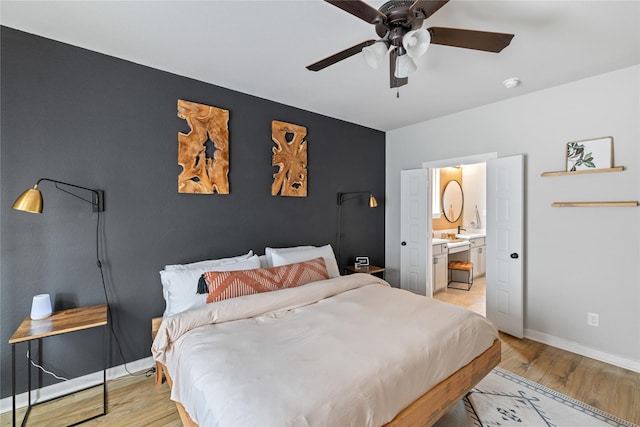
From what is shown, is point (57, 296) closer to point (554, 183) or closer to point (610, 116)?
point (554, 183)

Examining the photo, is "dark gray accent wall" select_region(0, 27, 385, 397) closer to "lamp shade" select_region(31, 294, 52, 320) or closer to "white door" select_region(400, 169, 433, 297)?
"lamp shade" select_region(31, 294, 52, 320)

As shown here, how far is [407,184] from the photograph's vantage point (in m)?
4.30

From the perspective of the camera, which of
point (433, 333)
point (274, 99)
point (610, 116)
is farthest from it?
point (274, 99)

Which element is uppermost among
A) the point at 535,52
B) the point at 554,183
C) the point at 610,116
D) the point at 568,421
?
the point at 535,52

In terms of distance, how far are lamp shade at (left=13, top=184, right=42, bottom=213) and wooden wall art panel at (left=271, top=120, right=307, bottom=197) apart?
77.8 inches

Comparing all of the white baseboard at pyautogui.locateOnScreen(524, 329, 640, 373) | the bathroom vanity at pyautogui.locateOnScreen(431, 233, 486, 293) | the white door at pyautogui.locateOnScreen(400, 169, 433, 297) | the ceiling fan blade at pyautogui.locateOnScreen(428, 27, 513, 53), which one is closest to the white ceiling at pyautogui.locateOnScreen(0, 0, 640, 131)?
the ceiling fan blade at pyautogui.locateOnScreen(428, 27, 513, 53)

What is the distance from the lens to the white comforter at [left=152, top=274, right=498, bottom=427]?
117 cm

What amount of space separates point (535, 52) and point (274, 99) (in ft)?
8.19

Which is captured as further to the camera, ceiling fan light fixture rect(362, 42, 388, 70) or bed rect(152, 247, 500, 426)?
ceiling fan light fixture rect(362, 42, 388, 70)

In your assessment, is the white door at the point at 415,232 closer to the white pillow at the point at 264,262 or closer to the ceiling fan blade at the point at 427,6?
the white pillow at the point at 264,262

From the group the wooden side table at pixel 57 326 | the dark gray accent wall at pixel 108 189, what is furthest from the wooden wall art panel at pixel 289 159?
the wooden side table at pixel 57 326

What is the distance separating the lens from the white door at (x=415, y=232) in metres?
4.09

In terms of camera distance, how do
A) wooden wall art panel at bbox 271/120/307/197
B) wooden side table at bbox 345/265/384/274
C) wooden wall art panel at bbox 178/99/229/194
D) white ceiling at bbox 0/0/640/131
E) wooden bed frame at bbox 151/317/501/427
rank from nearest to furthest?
wooden bed frame at bbox 151/317/501/427
white ceiling at bbox 0/0/640/131
wooden wall art panel at bbox 178/99/229/194
wooden wall art panel at bbox 271/120/307/197
wooden side table at bbox 345/265/384/274

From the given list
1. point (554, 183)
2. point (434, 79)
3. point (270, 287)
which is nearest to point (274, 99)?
point (434, 79)
